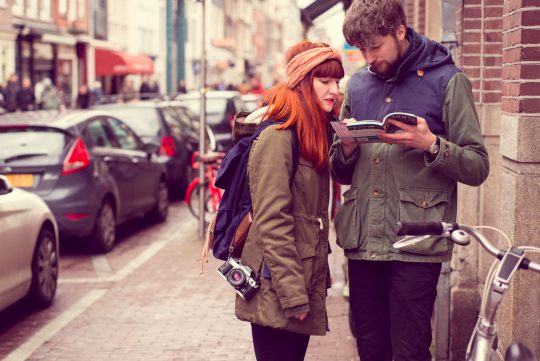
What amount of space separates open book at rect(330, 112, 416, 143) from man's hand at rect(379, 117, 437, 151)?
0.02 meters

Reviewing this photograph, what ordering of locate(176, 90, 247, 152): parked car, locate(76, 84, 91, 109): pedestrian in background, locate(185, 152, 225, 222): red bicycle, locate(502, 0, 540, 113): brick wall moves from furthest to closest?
locate(76, 84, 91, 109): pedestrian in background < locate(176, 90, 247, 152): parked car < locate(185, 152, 225, 222): red bicycle < locate(502, 0, 540, 113): brick wall

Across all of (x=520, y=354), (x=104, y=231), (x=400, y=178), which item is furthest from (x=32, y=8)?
(x=520, y=354)

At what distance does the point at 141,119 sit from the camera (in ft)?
53.9

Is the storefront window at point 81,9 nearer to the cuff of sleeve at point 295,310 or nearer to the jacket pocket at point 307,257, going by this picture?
the jacket pocket at point 307,257

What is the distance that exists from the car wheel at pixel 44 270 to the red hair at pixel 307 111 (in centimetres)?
456

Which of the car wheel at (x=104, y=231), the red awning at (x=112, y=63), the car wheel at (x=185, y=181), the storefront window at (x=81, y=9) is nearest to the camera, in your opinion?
the car wheel at (x=104, y=231)

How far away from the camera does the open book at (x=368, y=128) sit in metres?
3.75

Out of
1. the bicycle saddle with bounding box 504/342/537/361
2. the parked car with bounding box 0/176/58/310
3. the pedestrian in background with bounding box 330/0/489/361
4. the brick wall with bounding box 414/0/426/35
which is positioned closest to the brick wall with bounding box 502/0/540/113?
the pedestrian in background with bounding box 330/0/489/361

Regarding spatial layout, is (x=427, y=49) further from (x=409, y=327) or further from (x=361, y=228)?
(x=409, y=327)

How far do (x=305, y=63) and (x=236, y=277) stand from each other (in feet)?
2.80

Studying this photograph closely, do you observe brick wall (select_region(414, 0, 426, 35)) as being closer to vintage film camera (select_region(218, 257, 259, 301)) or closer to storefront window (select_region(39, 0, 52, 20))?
vintage film camera (select_region(218, 257, 259, 301))

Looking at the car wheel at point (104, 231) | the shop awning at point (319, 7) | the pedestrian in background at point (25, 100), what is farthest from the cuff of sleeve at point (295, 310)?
the pedestrian in background at point (25, 100)

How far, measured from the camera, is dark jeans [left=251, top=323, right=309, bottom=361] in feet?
13.3

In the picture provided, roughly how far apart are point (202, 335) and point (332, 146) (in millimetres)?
3553
